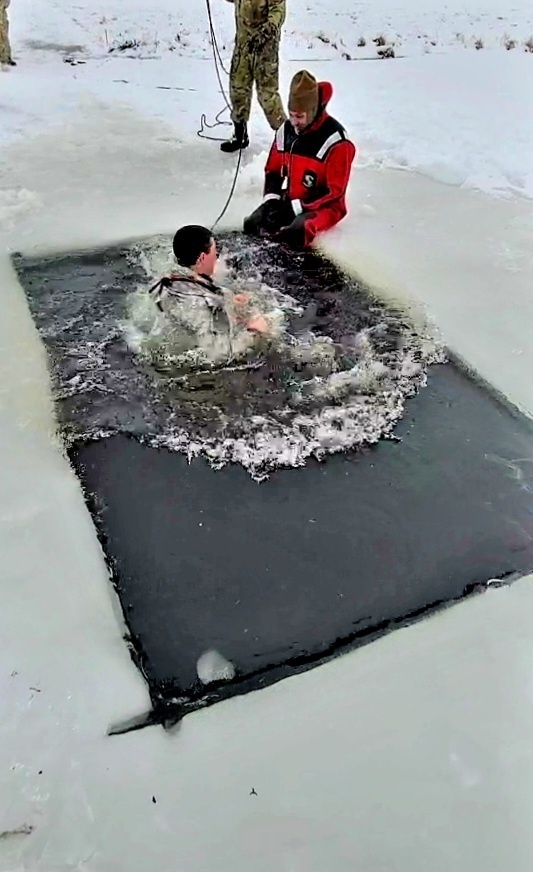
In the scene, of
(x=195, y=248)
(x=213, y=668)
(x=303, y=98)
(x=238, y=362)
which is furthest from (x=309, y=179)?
(x=213, y=668)

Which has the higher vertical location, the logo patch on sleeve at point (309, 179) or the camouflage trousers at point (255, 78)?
the camouflage trousers at point (255, 78)

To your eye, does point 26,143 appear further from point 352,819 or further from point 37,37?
point 352,819

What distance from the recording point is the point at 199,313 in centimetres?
326

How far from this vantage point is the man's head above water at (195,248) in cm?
323

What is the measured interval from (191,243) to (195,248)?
3 cm

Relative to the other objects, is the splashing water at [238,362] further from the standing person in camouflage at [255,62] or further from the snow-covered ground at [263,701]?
the standing person in camouflage at [255,62]

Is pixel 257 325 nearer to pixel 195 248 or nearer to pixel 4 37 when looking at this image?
pixel 195 248

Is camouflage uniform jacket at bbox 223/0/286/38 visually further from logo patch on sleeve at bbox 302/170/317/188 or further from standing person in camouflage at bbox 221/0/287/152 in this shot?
logo patch on sleeve at bbox 302/170/317/188

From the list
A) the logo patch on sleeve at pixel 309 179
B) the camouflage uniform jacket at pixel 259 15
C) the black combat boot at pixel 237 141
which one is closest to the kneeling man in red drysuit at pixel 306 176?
the logo patch on sleeve at pixel 309 179

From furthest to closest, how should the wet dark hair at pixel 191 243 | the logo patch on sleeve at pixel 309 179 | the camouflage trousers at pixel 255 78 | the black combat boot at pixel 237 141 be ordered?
the black combat boot at pixel 237 141 < the camouflage trousers at pixel 255 78 < the logo patch on sleeve at pixel 309 179 < the wet dark hair at pixel 191 243

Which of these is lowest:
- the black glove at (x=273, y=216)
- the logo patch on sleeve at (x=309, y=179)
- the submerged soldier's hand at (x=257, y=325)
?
the submerged soldier's hand at (x=257, y=325)

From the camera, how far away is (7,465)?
2.64 metres

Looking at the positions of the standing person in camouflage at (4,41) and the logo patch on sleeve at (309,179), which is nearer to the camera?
the logo patch on sleeve at (309,179)

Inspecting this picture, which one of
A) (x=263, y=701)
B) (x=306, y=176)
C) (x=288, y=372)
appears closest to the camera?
(x=263, y=701)
